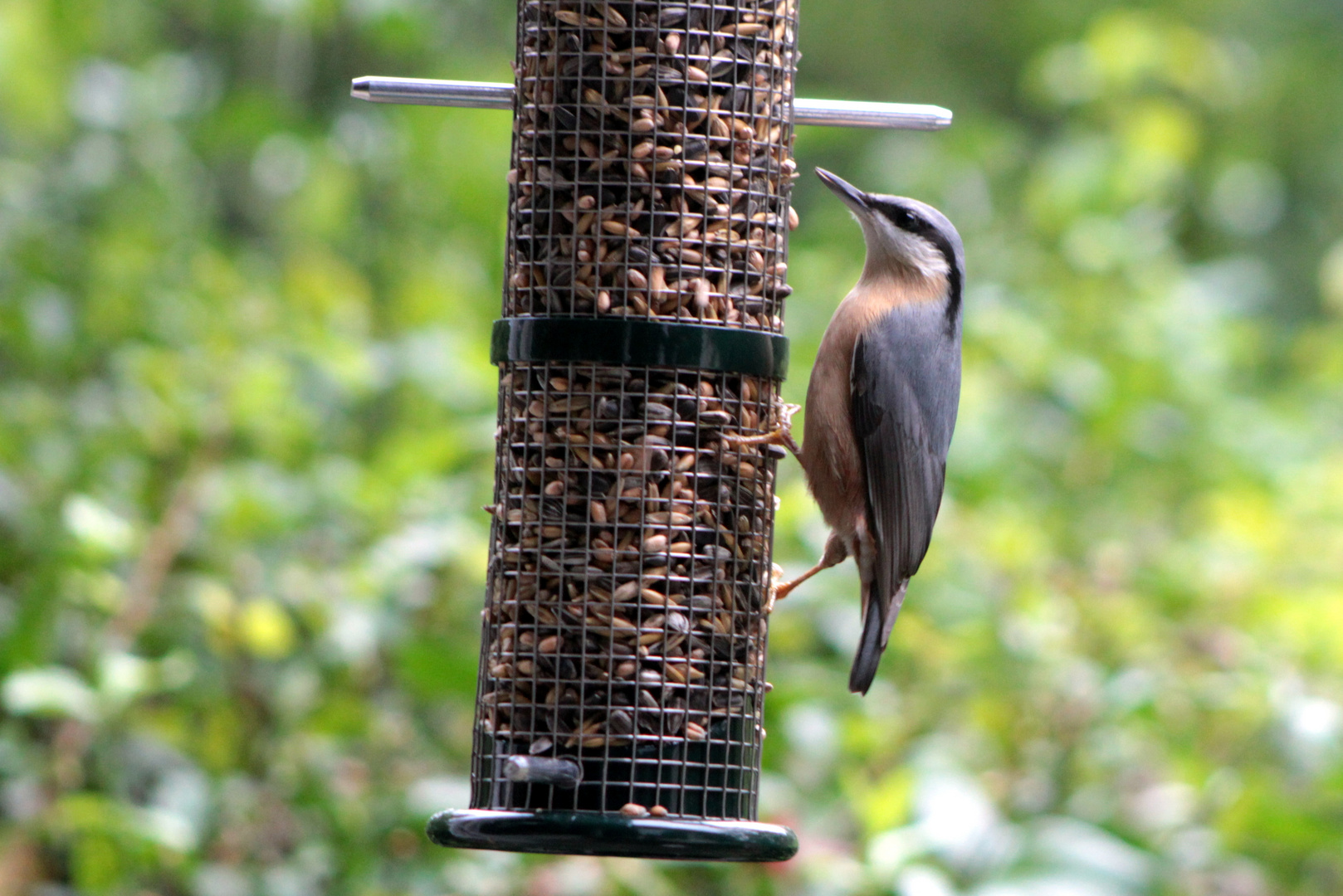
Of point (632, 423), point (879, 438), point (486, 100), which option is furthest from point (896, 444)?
point (486, 100)

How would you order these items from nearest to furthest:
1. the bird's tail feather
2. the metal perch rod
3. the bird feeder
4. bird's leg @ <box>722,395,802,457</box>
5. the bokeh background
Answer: the bird feeder
bird's leg @ <box>722,395,802,457</box>
the metal perch rod
the bird's tail feather
the bokeh background

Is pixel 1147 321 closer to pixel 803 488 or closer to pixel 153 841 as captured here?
pixel 803 488

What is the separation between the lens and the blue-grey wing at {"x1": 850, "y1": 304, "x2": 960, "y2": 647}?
4.07 m

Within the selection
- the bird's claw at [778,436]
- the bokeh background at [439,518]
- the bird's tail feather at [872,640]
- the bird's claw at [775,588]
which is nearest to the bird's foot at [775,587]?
the bird's claw at [775,588]

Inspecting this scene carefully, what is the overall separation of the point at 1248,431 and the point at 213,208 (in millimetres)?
4501

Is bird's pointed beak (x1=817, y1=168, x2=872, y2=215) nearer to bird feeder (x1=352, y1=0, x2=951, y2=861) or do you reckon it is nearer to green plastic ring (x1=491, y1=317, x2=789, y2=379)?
bird feeder (x1=352, y1=0, x2=951, y2=861)

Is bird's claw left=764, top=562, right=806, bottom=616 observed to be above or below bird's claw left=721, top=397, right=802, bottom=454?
below

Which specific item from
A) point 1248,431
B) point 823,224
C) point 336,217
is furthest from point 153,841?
point 823,224

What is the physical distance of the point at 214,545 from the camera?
198 inches

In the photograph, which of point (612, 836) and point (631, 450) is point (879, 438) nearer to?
point (631, 450)

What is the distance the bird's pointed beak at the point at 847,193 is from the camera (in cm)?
411

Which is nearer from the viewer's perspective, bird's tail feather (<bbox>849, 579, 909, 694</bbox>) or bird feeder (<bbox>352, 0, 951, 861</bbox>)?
bird feeder (<bbox>352, 0, 951, 861</bbox>)

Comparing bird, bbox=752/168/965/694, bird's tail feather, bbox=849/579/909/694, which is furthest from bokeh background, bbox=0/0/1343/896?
bird, bbox=752/168/965/694

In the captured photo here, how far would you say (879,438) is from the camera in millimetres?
4105
